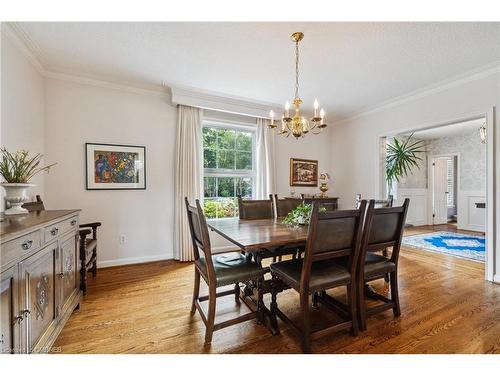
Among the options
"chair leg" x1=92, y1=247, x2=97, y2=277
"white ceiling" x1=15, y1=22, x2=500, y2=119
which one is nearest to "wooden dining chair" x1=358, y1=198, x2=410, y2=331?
"white ceiling" x1=15, y1=22, x2=500, y2=119

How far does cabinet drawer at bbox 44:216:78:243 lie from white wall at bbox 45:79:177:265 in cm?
108

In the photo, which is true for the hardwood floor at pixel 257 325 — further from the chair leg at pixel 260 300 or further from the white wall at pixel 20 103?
the white wall at pixel 20 103

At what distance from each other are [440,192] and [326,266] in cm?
662

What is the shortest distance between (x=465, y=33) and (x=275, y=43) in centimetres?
169

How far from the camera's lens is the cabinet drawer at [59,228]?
59.4 inches

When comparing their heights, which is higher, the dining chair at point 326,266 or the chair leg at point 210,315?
the dining chair at point 326,266

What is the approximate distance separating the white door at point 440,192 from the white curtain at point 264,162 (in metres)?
5.19

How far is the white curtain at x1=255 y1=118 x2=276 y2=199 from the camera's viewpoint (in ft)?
13.1

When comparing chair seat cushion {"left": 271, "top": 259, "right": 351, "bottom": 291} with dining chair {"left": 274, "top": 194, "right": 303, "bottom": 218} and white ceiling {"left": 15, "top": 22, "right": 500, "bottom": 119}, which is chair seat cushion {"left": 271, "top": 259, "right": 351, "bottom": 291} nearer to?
dining chair {"left": 274, "top": 194, "right": 303, "bottom": 218}

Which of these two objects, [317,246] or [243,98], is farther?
[243,98]

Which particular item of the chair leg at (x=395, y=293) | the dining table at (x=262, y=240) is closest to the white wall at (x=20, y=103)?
the dining table at (x=262, y=240)

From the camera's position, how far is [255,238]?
1.70 metres

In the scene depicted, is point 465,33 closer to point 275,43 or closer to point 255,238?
point 275,43
